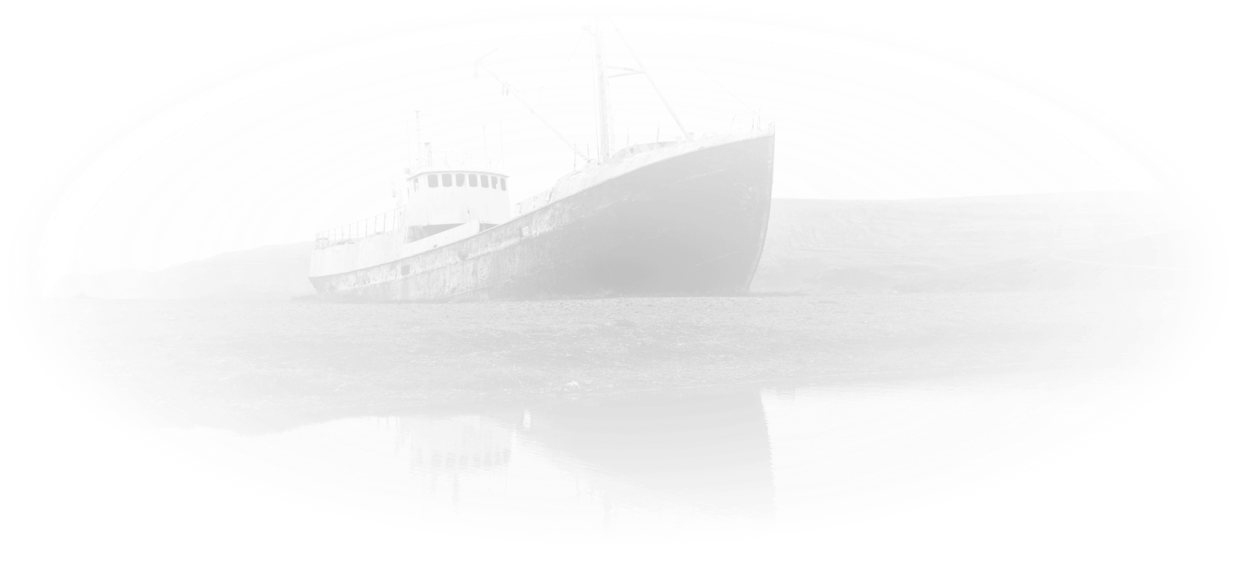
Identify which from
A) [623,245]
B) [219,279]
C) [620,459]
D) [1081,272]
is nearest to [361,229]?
[219,279]

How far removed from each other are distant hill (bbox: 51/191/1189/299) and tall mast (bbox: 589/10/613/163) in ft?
4.42

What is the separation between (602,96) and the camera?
386 inches

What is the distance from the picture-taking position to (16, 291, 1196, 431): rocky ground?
30.4 feet

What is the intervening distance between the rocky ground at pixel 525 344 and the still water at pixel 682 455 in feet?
0.60

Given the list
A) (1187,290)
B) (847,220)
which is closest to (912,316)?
(847,220)

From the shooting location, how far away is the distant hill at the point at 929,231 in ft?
32.1

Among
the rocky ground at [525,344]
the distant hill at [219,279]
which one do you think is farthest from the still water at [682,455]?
the distant hill at [219,279]

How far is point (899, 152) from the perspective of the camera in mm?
9789

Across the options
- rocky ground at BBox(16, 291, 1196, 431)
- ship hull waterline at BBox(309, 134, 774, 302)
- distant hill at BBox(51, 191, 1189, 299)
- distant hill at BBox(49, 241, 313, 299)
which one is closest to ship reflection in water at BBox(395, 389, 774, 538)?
rocky ground at BBox(16, 291, 1196, 431)

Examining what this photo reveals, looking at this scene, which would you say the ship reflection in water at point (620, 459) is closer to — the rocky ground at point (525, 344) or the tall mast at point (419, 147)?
the rocky ground at point (525, 344)

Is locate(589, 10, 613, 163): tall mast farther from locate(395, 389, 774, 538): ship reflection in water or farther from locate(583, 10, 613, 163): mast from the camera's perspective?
locate(395, 389, 774, 538): ship reflection in water

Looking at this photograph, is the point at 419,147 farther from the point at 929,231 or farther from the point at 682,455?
the point at 929,231

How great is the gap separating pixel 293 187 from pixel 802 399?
4.08 meters

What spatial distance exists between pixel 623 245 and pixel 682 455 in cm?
201
